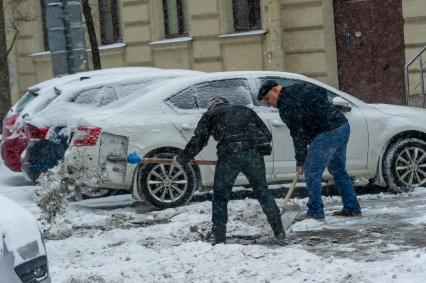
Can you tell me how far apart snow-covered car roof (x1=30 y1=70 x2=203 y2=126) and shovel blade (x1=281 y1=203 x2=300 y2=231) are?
11.3ft

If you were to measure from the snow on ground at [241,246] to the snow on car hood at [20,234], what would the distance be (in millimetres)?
1741

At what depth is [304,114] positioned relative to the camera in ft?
28.4

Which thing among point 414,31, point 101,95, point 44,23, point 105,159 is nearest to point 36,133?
point 101,95

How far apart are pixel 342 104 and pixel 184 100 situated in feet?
5.95

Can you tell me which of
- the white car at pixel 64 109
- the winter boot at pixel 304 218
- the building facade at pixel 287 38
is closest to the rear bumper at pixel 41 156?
the white car at pixel 64 109

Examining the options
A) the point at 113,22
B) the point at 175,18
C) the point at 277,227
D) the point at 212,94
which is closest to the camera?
the point at 277,227

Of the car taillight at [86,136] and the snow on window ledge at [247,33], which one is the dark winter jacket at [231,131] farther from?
the snow on window ledge at [247,33]

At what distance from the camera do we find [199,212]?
9789 mm

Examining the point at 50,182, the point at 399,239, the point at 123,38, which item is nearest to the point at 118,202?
the point at 50,182

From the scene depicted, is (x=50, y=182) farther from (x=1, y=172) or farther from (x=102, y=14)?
(x=102, y=14)

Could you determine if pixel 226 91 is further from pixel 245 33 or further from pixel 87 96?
pixel 245 33

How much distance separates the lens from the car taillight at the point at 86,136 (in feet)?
33.8

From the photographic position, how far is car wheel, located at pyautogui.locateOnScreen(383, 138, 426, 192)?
1081 centimetres

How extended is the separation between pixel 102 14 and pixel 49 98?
1080 centimetres
